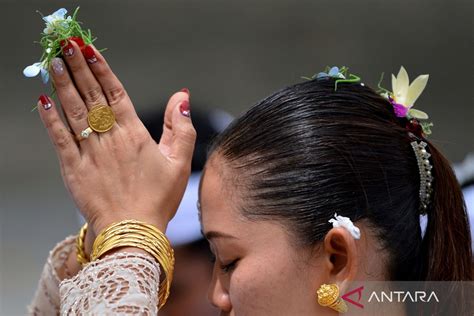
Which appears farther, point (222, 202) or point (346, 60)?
point (346, 60)

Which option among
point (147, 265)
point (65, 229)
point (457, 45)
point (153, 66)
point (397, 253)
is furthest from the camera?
point (457, 45)

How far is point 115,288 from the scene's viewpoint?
1633 mm

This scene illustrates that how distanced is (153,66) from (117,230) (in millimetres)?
4090

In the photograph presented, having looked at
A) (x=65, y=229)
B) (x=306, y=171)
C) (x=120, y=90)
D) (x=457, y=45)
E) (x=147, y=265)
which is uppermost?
(x=120, y=90)

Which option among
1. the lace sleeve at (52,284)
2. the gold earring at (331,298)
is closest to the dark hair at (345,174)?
the gold earring at (331,298)

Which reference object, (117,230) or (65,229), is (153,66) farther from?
(117,230)

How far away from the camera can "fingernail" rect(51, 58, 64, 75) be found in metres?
1.76

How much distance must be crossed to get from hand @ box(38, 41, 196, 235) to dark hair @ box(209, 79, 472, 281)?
176 mm

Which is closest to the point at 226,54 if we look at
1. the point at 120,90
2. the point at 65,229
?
the point at 65,229

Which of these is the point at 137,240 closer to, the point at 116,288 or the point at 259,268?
the point at 116,288

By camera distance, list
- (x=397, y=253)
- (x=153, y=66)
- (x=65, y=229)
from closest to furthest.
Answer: (x=397, y=253), (x=65, y=229), (x=153, y=66)

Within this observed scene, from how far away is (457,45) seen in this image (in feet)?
20.0

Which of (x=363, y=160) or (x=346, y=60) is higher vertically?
(x=363, y=160)

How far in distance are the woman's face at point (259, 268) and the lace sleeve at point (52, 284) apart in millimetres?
643
